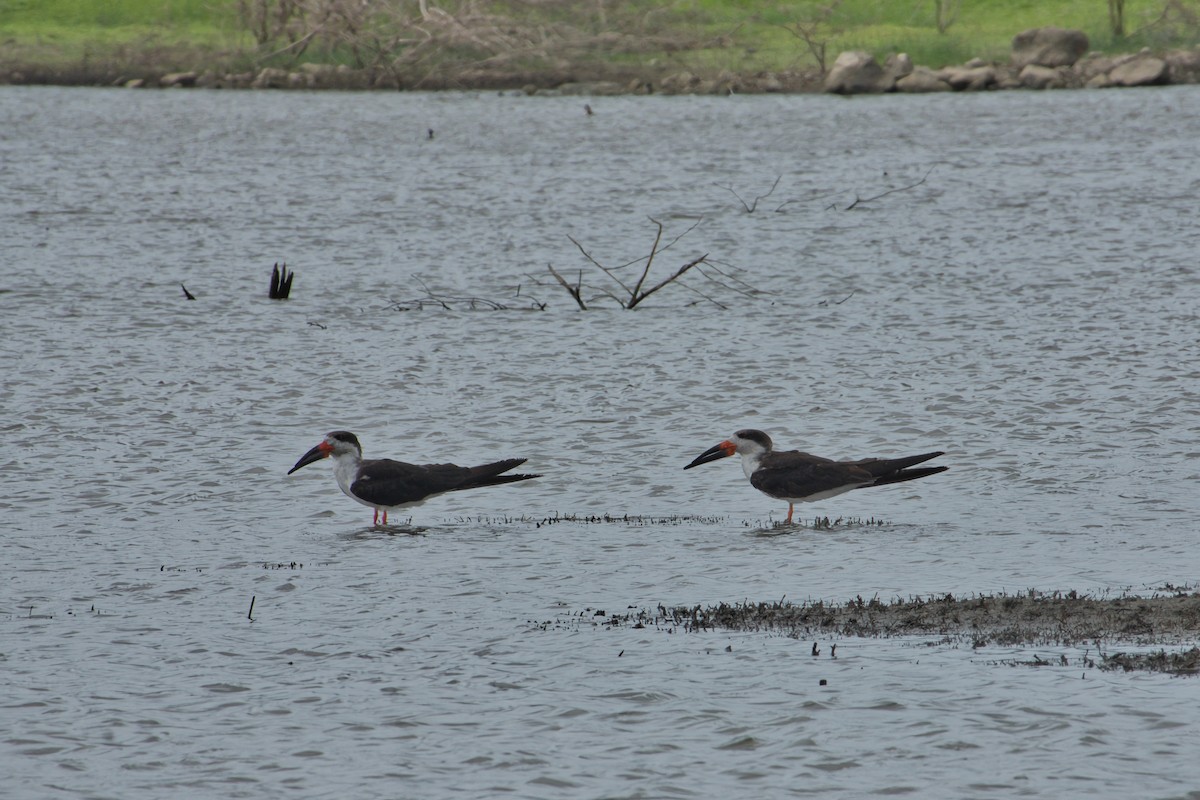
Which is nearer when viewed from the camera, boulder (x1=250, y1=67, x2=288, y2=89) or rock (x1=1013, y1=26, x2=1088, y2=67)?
rock (x1=1013, y1=26, x2=1088, y2=67)

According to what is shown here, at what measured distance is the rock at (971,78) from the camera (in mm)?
82125

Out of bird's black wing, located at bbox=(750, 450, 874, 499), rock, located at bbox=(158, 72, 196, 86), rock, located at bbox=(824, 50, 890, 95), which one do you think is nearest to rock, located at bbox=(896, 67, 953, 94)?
rock, located at bbox=(824, 50, 890, 95)

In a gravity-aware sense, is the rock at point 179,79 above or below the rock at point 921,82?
below

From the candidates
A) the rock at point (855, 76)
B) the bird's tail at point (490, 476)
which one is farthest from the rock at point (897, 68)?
the bird's tail at point (490, 476)

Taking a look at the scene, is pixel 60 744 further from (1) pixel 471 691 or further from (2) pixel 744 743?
(2) pixel 744 743

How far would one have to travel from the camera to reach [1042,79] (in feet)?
271

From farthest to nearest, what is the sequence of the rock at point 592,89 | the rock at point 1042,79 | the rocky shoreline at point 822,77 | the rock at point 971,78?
the rock at point 592,89
the rock at point 1042,79
the rocky shoreline at point 822,77
the rock at point 971,78

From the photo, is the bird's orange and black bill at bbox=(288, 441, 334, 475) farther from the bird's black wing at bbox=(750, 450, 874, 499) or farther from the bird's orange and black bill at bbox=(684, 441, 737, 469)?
the bird's black wing at bbox=(750, 450, 874, 499)

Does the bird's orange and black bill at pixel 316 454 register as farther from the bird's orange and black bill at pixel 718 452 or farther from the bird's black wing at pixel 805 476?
the bird's black wing at pixel 805 476

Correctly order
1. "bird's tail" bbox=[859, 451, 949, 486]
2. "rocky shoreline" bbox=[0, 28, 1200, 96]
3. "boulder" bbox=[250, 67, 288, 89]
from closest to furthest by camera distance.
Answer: "bird's tail" bbox=[859, 451, 949, 486], "rocky shoreline" bbox=[0, 28, 1200, 96], "boulder" bbox=[250, 67, 288, 89]

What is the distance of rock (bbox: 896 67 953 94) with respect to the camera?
82.4m

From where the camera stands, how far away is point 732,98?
8075 centimetres

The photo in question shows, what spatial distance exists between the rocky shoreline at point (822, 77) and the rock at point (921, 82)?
5 cm

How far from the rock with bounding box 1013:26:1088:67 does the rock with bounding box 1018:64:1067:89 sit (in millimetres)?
1896
